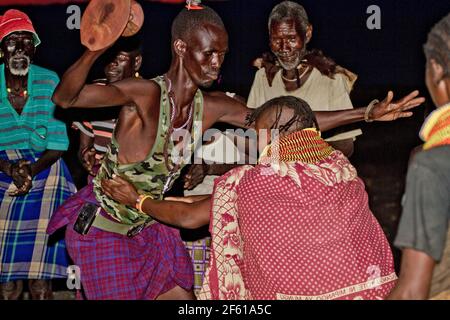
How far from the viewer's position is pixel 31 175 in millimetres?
6156

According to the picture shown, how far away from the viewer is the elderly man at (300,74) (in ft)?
20.0

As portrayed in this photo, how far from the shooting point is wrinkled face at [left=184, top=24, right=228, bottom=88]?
5.16m

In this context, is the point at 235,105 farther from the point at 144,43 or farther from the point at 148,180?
the point at 144,43

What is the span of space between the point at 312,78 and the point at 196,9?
120 centimetres

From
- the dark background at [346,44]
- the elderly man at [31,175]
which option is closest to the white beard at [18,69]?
the elderly man at [31,175]

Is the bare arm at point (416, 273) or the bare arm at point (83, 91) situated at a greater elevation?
the bare arm at point (83, 91)

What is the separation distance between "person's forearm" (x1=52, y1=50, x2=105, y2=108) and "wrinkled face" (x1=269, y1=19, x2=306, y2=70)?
2.01 metres

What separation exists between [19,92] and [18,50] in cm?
29

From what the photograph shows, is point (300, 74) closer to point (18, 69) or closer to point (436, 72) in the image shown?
point (18, 69)

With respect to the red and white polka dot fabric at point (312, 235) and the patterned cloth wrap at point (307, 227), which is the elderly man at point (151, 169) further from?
the red and white polka dot fabric at point (312, 235)

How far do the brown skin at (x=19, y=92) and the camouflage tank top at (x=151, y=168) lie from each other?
1097 millimetres

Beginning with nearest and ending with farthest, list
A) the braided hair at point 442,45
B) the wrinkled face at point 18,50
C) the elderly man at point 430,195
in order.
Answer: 1. the elderly man at point 430,195
2. the braided hair at point 442,45
3. the wrinkled face at point 18,50

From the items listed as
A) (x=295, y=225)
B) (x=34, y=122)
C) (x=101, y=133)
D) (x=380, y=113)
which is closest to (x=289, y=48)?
(x=380, y=113)

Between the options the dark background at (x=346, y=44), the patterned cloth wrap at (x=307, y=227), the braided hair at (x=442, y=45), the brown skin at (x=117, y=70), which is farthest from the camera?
the dark background at (x=346, y=44)
